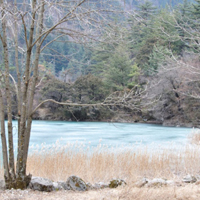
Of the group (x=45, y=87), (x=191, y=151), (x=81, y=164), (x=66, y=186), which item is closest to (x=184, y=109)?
(x=45, y=87)

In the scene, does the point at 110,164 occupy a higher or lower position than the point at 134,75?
lower

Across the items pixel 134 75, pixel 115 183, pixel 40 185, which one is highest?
pixel 134 75

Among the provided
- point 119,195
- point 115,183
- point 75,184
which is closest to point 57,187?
point 75,184

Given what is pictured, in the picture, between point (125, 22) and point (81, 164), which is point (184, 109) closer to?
point (81, 164)

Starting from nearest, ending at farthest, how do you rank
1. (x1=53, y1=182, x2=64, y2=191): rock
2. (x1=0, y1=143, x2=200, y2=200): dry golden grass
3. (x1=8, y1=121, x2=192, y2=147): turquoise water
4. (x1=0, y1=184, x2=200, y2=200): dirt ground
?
(x1=0, y1=184, x2=200, y2=200): dirt ground
(x1=53, y1=182, x2=64, y2=191): rock
(x1=0, y1=143, x2=200, y2=200): dry golden grass
(x1=8, y1=121, x2=192, y2=147): turquoise water

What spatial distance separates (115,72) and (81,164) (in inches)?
1002

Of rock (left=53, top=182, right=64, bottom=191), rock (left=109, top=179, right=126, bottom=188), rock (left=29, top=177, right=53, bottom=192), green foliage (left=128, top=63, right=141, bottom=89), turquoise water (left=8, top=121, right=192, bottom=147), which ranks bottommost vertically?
turquoise water (left=8, top=121, right=192, bottom=147)

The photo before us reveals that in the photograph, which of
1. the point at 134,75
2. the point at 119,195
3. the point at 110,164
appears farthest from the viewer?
the point at 134,75

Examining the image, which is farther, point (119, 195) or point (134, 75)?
point (134, 75)

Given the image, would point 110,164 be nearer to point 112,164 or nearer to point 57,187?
point 112,164

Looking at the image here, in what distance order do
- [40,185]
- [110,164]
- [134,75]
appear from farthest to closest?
[134,75], [110,164], [40,185]

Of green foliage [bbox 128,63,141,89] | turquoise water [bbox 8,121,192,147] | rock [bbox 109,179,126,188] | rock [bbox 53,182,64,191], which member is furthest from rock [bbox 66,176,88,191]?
green foliage [bbox 128,63,141,89]

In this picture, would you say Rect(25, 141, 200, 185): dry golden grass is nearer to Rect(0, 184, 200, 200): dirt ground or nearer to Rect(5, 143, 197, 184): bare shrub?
Rect(5, 143, 197, 184): bare shrub

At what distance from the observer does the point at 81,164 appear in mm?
6422
